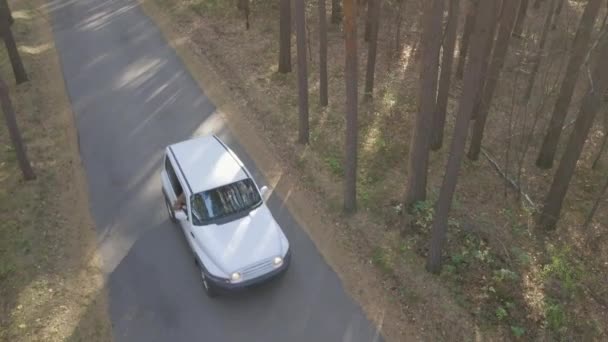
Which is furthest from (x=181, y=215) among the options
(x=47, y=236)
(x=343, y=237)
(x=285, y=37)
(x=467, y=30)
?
(x=467, y=30)

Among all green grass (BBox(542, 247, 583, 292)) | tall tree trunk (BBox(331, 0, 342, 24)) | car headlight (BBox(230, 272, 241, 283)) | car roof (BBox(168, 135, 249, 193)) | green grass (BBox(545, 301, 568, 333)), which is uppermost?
tall tree trunk (BBox(331, 0, 342, 24))

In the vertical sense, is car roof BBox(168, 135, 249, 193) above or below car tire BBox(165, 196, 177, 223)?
above

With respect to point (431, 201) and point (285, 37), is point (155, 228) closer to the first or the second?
point (431, 201)

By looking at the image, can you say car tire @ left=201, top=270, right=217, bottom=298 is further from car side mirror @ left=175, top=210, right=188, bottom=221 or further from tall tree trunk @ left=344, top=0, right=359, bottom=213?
tall tree trunk @ left=344, top=0, right=359, bottom=213

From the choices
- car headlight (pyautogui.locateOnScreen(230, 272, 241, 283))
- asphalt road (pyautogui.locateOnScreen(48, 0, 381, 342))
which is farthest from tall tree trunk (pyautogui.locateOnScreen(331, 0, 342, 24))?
car headlight (pyautogui.locateOnScreen(230, 272, 241, 283))

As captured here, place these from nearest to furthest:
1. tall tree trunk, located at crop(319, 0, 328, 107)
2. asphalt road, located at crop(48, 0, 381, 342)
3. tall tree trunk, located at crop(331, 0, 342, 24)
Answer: asphalt road, located at crop(48, 0, 381, 342), tall tree trunk, located at crop(319, 0, 328, 107), tall tree trunk, located at crop(331, 0, 342, 24)

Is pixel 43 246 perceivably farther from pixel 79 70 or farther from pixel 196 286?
pixel 79 70

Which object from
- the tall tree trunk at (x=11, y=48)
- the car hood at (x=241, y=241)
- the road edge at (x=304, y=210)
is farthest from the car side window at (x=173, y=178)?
the tall tree trunk at (x=11, y=48)
